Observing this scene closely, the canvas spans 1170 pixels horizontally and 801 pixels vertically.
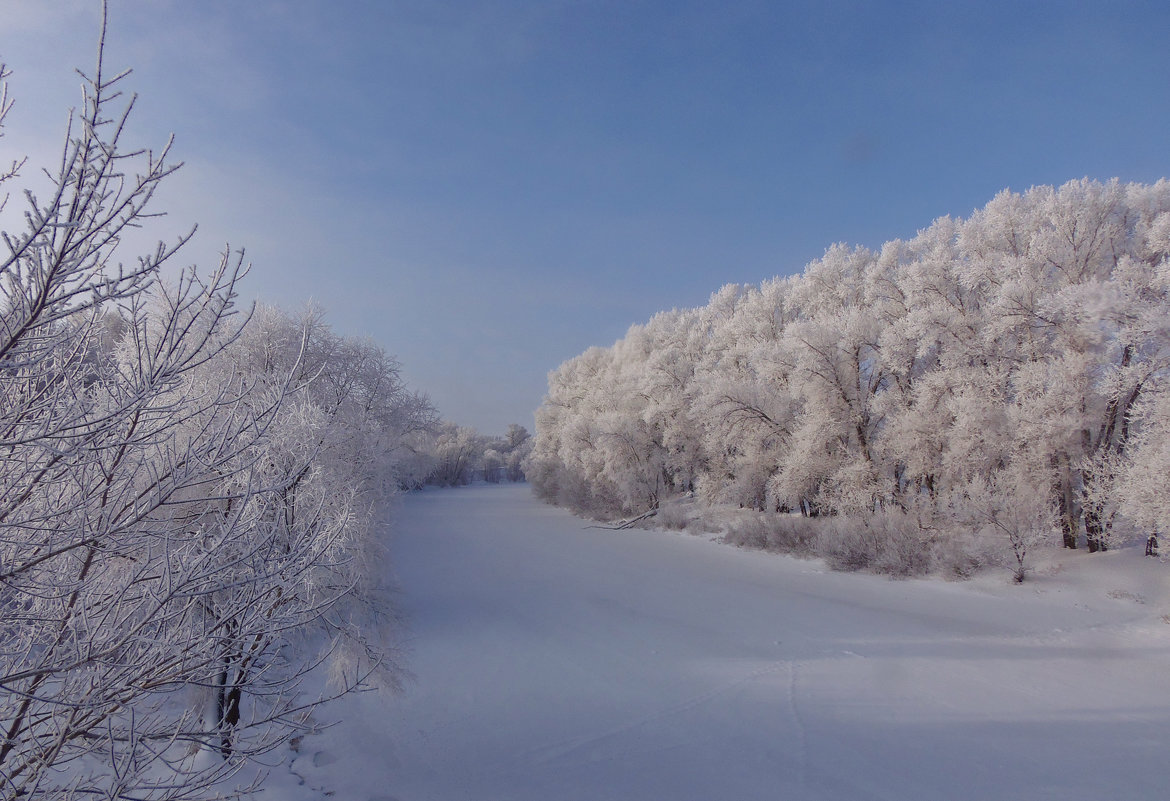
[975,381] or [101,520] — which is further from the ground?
[975,381]

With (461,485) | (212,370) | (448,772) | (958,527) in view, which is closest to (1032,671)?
(958,527)

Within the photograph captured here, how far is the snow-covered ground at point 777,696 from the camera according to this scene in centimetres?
660

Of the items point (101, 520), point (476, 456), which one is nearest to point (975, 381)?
point (101, 520)

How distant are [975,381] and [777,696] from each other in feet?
36.3

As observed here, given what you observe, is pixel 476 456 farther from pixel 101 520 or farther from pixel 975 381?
pixel 101 520

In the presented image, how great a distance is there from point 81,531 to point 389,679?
6.40m

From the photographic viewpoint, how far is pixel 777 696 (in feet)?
28.6

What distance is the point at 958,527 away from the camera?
15.2 m

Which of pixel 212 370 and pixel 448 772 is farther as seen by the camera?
pixel 212 370

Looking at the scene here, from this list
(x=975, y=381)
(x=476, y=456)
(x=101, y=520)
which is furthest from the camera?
(x=476, y=456)

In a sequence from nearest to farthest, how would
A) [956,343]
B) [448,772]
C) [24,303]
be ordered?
[24,303] < [448,772] < [956,343]

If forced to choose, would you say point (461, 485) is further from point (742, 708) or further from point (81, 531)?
point (81, 531)

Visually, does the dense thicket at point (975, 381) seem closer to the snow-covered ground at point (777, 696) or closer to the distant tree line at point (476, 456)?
the snow-covered ground at point (777, 696)

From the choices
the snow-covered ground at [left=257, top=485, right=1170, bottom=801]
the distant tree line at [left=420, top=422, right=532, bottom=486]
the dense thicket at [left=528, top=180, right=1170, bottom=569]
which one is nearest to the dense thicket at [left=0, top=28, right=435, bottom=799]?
the snow-covered ground at [left=257, top=485, right=1170, bottom=801]
